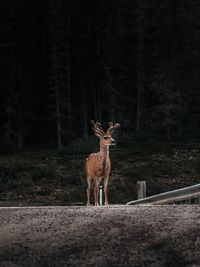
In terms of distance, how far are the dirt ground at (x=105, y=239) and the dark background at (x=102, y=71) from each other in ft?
146

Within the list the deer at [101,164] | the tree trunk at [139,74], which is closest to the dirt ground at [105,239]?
the deer at [101,164]

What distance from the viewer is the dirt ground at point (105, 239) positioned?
751 centimetres

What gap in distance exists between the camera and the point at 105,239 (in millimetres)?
8219

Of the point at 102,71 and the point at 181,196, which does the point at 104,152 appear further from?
the point at 102,71

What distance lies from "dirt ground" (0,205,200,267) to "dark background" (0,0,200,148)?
44.6m

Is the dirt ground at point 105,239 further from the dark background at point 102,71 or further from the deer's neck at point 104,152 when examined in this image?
the dark background at point 102,71

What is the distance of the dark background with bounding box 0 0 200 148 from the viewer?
2263 inches

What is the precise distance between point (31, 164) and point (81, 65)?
77.2 ft

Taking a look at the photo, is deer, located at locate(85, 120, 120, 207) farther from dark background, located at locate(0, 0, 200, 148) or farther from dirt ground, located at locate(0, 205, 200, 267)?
dark background, located at locate(0, 0, 200, 148)

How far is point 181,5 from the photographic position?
59.9 metres

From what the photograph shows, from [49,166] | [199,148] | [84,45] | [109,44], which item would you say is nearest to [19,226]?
[49,166]

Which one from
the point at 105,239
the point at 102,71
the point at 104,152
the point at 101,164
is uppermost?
the point at 102,71

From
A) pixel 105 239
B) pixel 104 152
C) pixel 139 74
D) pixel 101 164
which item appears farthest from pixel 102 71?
pixel 105 239

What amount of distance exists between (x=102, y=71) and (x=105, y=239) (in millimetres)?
54287
